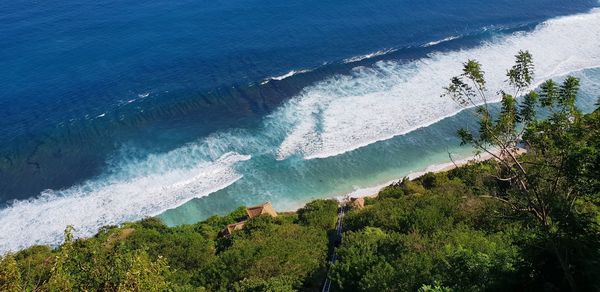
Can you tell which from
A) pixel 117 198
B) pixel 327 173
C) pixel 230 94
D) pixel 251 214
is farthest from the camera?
pixel 230 94

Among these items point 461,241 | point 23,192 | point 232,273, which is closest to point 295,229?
point 232,273

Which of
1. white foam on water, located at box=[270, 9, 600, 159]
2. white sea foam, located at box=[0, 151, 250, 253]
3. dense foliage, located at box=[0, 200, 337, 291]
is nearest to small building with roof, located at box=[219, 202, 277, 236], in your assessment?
dense foliage, located at box=[0, 200, 337, 291]

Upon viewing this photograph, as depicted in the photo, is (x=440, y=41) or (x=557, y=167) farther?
(x=440, y=41)

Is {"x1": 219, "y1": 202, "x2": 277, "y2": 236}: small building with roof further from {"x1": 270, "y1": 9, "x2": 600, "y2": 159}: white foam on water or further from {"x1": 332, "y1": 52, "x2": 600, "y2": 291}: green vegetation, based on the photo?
{"x1": 332, "y1": 52, "x2": 600, "y2": 291}: green vegetation

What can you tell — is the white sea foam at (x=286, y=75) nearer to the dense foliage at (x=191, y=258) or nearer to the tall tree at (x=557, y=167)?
the dense foliage at (x=191, y=258)

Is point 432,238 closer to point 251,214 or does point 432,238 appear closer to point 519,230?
point 519,230

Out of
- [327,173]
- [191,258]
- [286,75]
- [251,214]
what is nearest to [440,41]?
[286,75]
